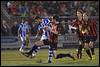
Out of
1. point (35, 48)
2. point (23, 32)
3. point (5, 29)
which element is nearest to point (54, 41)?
point (35, 48)

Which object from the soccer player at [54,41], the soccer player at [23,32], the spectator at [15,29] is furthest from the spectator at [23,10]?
the soccer player at [54,41]

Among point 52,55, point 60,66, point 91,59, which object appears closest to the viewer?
point 60,66

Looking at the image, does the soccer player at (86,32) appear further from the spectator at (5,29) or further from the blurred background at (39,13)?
the spectator at (5,29)

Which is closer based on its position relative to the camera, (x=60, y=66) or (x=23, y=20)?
(x=60, y=66)

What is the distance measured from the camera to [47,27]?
62.9 ft

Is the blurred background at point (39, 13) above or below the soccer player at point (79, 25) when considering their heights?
below

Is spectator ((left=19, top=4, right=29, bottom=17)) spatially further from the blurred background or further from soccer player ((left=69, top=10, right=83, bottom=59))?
soccer player ((left=69, top=10, right=83, bottom=59))

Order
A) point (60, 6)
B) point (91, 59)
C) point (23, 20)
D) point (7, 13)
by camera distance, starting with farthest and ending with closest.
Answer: point (60, 6)
point (7, 13)
point (23, 20)
point (91, 59)

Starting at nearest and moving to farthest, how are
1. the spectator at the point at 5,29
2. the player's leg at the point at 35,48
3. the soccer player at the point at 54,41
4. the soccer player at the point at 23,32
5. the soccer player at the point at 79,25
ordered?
the soccer player at the point at 54,41, the player's leg at the point at 35,48, the soccer player at the point at 79,25, the soccer player at the point at 23,32, the spectator at the point at 5,29

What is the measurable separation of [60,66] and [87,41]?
115 inches

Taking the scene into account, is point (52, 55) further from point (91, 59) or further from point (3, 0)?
point (3, 0)

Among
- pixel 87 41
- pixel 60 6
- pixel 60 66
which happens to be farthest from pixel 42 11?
pixel 60 66

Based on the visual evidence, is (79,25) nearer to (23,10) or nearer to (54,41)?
(54,41)

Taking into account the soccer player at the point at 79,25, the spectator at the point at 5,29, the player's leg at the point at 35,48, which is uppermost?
the soccer player at the point at 79,25
